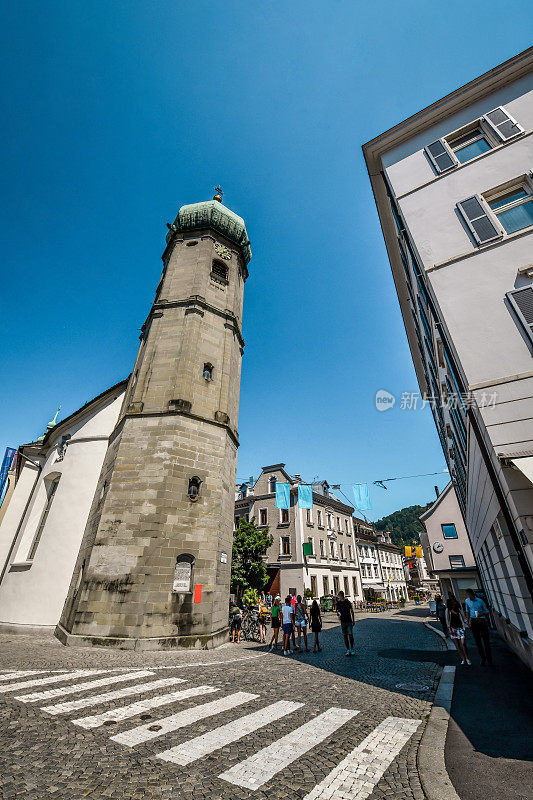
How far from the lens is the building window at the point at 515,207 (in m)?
9.20

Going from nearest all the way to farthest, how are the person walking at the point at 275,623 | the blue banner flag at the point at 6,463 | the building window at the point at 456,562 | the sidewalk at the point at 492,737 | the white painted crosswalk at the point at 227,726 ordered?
the sidewalk at the point at 492,737
the white painted crosswalk at the point at 227,726
the person walking at the point at 275,623
the blue banner flag at the point at 6,463
the building window at the point at 456,562

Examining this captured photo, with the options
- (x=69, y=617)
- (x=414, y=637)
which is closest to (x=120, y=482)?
(x=69, y=617)

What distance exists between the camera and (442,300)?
920cm

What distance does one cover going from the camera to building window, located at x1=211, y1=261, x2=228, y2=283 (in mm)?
19234

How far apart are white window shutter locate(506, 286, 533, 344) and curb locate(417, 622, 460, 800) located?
24.2 ft

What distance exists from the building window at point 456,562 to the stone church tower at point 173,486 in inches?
990

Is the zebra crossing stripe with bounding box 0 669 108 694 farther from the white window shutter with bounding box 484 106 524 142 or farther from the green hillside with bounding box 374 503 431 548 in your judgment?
the green hillside with bounding box 374 503 431 548

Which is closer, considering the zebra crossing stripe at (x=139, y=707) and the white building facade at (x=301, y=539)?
the zebra crossing stripe at (x=139, y=707)

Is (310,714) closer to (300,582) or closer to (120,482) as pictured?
(120,482)

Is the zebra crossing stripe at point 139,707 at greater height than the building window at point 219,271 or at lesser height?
lesser

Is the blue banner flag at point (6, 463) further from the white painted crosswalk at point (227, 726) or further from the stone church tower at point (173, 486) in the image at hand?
the white painted crosswalk at point (227, 726)

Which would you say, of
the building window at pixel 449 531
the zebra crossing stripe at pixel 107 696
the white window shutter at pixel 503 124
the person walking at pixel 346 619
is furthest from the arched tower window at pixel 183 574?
the building window at pixel 449 531

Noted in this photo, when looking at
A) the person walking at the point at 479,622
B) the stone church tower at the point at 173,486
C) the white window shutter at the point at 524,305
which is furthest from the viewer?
the stone church tower at the point at 173,486

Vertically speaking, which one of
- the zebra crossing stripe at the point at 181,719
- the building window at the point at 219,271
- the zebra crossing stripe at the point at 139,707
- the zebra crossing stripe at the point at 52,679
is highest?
the building window at the point at 219,271
